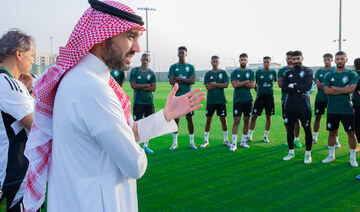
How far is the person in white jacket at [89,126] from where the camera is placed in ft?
4.40

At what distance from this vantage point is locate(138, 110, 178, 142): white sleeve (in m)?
1.81

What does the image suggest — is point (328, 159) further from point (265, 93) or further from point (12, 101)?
point (12, 101)

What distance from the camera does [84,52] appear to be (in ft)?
5.09

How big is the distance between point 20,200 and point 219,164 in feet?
14.1

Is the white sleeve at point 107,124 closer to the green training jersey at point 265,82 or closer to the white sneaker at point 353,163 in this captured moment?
the white sneaker at point 353,163

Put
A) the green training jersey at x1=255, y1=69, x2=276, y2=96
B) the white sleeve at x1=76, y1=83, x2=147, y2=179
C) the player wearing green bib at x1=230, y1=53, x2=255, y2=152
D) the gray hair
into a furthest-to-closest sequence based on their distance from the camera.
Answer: the green training jersey at x1=255, y1=69, x2=276, y2=96 → the player wearing green bib at x1=230, y1=53, x2=255, y2=152 → the gray hair → the white sleeve at x1=76, y1=83, x2=147, y2=179

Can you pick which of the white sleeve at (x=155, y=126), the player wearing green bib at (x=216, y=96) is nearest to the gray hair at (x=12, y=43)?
the white sleeve at (x=155, y=126)

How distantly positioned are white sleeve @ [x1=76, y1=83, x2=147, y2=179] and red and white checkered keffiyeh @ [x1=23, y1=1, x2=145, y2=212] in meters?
0.30

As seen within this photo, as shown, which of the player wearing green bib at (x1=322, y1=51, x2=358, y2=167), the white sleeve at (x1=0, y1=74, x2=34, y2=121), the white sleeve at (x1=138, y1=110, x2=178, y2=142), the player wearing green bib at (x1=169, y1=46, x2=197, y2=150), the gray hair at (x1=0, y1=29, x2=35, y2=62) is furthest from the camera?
the player wearing green bib at (x1=169, y1=46, x2=197, y2=150)

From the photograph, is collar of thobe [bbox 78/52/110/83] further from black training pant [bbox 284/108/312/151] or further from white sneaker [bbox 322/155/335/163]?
white sneaker [bbox 322/155/335/163]

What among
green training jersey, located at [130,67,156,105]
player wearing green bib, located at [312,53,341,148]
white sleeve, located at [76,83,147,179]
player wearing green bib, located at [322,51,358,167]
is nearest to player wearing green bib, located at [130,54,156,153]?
green training jersey, located at [130,67,156,105]

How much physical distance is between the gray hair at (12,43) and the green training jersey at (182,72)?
5790mm

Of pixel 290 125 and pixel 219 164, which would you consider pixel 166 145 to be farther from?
pixel 290 125

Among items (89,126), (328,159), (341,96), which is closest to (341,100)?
(341,96)
